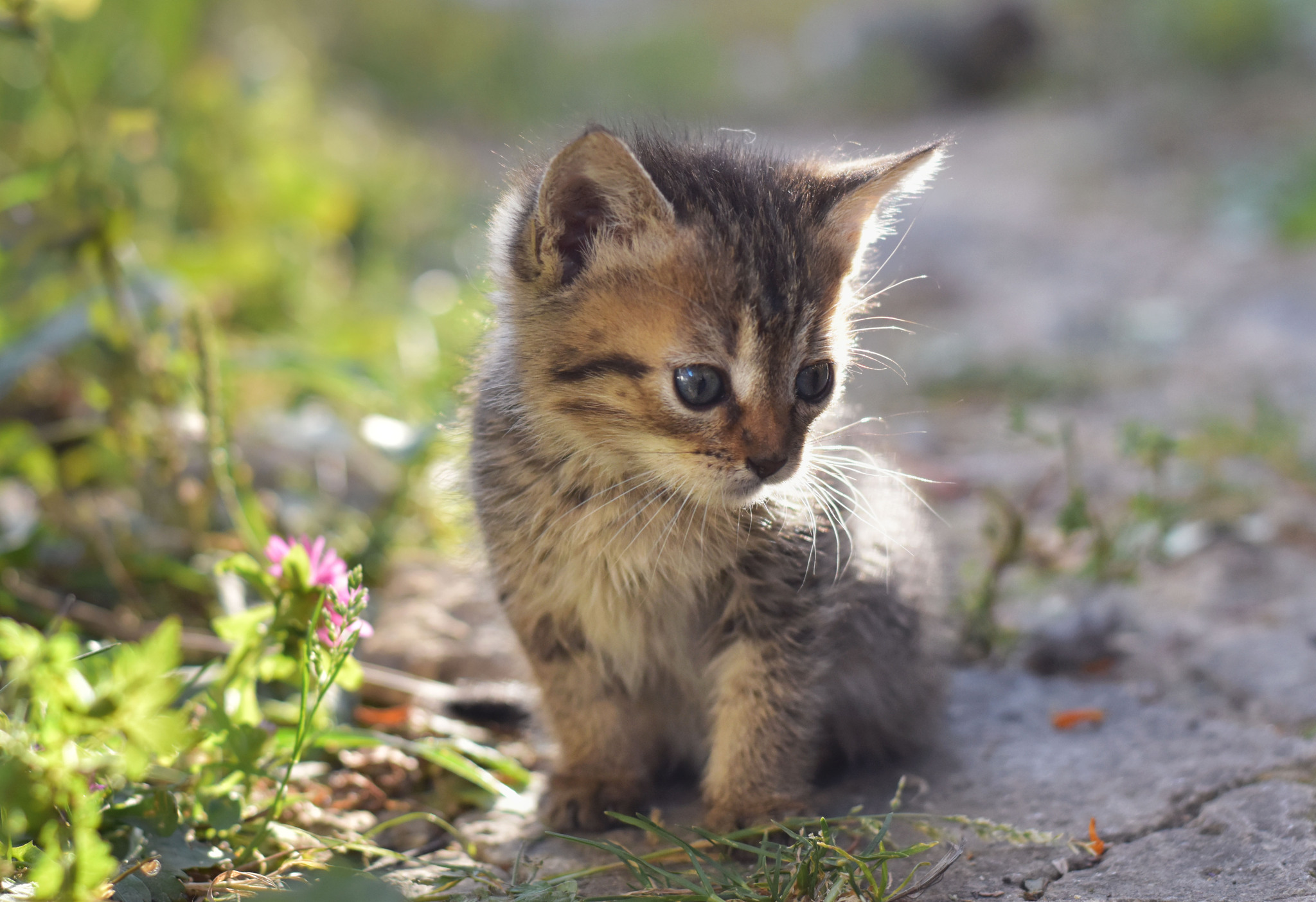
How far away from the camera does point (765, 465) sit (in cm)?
209

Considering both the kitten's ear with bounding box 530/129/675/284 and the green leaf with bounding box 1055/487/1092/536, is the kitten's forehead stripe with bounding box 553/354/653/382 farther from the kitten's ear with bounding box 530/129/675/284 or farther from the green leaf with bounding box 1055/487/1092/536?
the green leaf with bounding box 1055/487/1092/536

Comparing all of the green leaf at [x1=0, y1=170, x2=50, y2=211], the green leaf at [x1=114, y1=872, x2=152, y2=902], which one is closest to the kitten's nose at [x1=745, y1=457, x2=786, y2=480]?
the green leaf at [x1=114, y1=872, x2=152, y2=902]

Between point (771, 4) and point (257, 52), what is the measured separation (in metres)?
13.5

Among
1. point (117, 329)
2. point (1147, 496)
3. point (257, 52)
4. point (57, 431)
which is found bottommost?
point (1147, 496)

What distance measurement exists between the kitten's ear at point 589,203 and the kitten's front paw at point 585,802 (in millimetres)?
1158

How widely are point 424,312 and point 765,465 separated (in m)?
3.08

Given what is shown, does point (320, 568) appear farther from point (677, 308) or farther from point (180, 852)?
point (677, 308)

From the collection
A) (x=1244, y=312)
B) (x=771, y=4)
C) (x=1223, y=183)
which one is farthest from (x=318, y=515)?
(x=771, y=4)

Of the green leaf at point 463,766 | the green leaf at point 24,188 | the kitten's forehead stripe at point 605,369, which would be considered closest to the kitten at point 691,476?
the kitten's forehead stripe at point 605,369

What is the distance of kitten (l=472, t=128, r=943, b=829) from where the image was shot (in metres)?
2.11

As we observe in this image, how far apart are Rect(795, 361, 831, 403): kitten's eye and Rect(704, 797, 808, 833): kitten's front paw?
86 cm

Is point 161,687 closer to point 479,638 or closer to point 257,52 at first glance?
point 479,638

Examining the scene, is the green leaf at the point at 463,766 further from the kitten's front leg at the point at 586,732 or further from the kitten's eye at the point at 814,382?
the kitten's eye at the point at 814,382

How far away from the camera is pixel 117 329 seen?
123 inches
